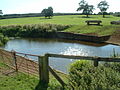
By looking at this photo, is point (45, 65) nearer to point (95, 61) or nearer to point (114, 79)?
A: point (95, 61)

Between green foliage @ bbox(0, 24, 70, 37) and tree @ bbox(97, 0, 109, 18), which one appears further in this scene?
tree @ bbox(97, 0, 109, 18)

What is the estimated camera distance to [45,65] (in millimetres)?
6438

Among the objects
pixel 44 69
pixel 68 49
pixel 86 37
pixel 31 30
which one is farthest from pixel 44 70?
pixel 31 30

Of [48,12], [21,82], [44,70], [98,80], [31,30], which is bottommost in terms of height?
[21,82]

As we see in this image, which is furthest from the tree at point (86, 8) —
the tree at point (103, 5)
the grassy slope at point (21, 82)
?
the grassy slope at point (21, 82)

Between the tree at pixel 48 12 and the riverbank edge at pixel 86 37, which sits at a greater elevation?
the tree at pixel 48 12

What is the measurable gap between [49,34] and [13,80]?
107 ft

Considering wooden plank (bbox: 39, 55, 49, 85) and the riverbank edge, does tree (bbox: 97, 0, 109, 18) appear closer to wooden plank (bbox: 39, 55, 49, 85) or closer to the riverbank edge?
the riverbank edge

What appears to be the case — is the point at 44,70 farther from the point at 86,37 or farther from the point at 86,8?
the point at 86,8

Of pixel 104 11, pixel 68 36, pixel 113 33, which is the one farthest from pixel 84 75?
pixel 104 11

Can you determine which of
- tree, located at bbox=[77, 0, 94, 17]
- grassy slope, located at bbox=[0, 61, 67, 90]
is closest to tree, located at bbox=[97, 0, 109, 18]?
tree, located at bbox=[77, 0, 94, 17]

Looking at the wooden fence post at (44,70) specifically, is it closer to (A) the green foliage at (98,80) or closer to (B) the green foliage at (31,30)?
(A) the green foliage at (98,80)

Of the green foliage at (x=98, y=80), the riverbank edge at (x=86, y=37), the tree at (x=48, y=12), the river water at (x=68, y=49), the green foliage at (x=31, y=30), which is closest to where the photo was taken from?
the green foliage at (x=98, y=80)

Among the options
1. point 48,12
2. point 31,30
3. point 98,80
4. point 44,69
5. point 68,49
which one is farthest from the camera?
point 48,12
